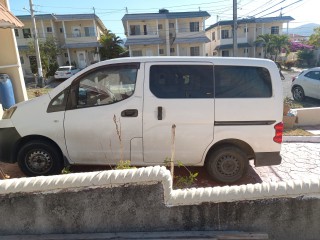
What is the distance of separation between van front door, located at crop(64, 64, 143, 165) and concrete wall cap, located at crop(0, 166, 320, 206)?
1328 millimetres

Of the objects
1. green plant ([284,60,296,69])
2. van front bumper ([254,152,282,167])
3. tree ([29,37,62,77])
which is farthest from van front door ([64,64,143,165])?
green plant ([284,60,296,69])

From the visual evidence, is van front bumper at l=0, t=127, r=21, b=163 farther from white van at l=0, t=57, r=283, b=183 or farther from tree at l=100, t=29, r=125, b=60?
tree at l=100, t=29, r=125, b=60

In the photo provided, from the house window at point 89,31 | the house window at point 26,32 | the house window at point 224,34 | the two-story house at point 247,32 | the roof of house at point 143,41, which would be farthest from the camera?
the house window at point 224,34

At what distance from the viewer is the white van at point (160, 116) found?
3.65m

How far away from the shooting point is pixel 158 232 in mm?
2451

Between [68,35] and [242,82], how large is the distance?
3175 cm

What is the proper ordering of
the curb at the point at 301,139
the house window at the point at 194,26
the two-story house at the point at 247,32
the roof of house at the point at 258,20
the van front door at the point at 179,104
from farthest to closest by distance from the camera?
the two-story house at the point at 247,32
the roof of house at the point at 258,20
the house window at the point at 194,26
the curb at the point at 301,139
the van front door at the point at 179,104

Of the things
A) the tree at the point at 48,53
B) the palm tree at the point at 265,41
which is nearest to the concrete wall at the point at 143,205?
the tree at the point at 48,53

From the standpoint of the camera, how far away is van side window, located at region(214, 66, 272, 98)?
12.1 ft

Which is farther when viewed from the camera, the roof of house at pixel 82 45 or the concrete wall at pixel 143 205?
the roof of house at pixel 82 45

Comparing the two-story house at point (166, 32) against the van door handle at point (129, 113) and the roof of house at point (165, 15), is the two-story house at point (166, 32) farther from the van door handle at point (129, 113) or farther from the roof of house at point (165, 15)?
the van door handle at point (129, 113)

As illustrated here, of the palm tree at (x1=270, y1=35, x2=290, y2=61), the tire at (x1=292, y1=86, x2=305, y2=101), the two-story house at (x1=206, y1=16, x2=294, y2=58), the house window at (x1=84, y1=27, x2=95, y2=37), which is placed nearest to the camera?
the tire at (x1=292, y1=86, x2=305, y2=101)

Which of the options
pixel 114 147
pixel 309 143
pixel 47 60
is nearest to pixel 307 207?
pixel 114 147

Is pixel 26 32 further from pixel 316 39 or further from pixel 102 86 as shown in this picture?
pixel 316 39
